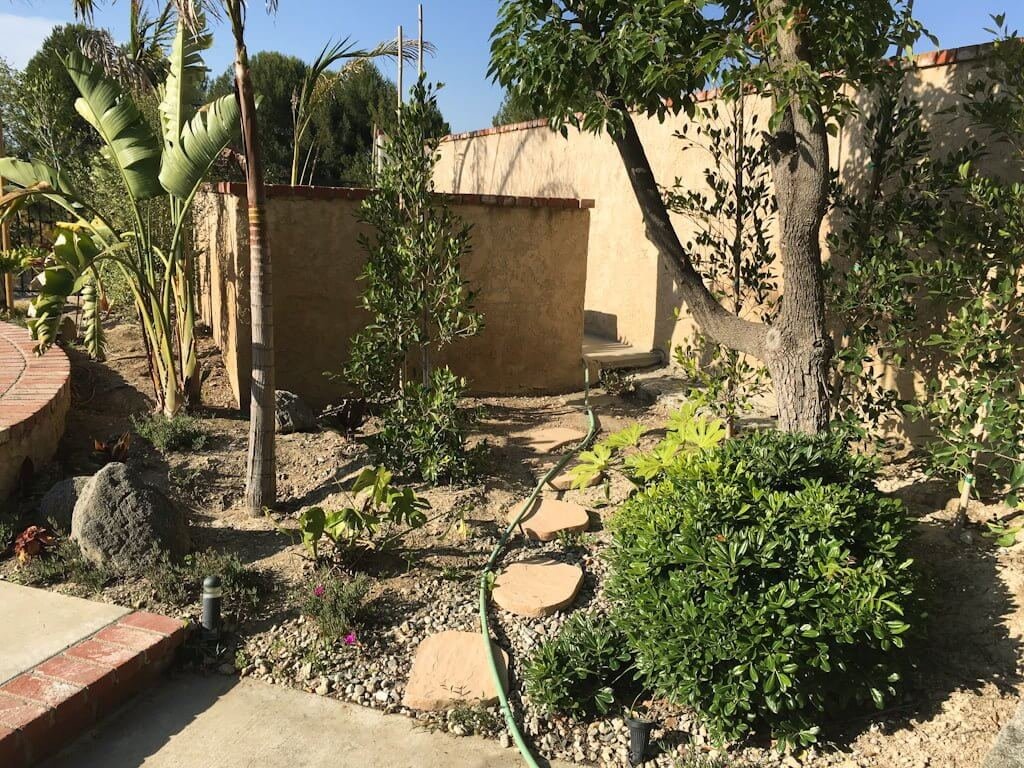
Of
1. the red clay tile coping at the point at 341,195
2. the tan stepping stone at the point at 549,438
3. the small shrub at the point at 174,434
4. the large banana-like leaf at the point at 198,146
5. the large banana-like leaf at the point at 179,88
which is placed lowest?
the tan stepping stone at the point at 549,438

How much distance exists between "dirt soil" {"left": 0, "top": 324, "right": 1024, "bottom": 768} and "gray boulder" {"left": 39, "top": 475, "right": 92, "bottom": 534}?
1.04 feet

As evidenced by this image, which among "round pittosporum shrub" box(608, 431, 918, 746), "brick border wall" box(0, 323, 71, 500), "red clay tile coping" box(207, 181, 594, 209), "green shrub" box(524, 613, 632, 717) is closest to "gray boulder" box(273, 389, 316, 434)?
"brick border wall" box(0, 323, 71, 500)

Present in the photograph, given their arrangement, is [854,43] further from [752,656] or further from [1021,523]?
[752,656]

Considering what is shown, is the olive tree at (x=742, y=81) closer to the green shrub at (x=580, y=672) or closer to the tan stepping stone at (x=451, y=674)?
the green shrub at (x=580, y=672)

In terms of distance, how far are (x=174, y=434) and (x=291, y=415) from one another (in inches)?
33.5

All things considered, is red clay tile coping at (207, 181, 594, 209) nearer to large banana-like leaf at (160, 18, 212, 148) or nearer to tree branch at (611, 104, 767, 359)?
large banana-like leaf at (160, 18, 212, 148)

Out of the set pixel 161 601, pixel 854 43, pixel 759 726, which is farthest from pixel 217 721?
pixel 854 43

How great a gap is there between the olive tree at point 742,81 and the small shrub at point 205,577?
316 centimetres

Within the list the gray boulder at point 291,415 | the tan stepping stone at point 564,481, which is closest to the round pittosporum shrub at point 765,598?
the tan stepping stone at point 564,481

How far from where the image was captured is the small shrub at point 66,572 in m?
3.92

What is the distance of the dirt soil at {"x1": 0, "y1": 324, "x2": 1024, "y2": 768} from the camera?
9.97 feet

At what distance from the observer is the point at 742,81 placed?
3826 mm

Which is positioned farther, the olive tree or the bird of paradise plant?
the bird of paradise plant

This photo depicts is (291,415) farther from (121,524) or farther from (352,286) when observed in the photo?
(121,524)
